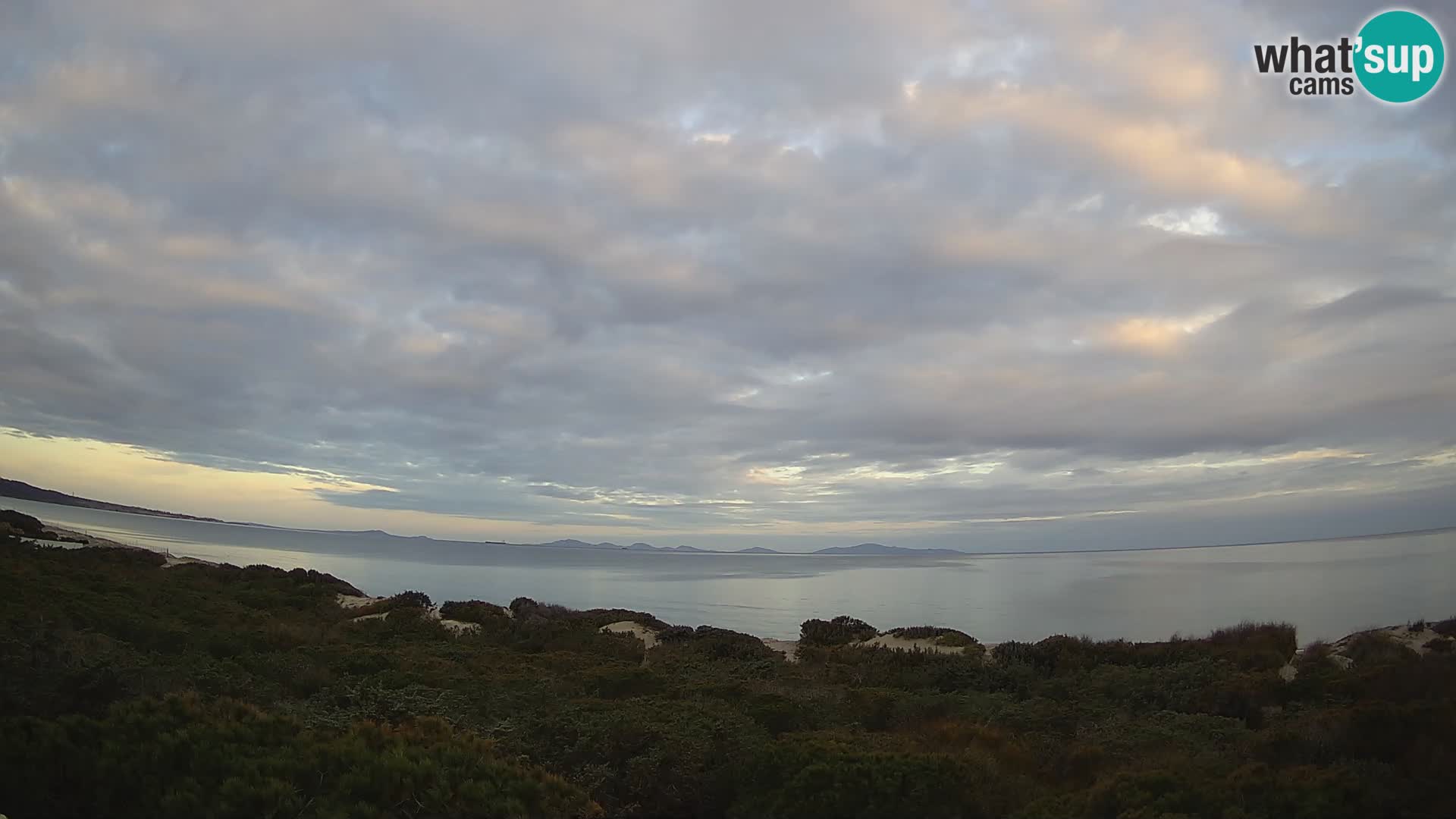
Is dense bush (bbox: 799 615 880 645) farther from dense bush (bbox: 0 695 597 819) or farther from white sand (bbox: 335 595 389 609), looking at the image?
dense bush (bbox: 0 695 597 819)

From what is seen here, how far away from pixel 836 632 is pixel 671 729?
15.6 meters

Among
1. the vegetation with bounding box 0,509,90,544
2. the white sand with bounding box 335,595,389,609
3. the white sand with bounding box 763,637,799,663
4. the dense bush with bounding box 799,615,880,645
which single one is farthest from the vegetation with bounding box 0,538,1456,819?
the vegetation with bounding box 0,509,90,544

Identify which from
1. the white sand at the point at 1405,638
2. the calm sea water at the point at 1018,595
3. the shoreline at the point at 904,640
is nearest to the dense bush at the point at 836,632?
the shoreline at the point at 904,640

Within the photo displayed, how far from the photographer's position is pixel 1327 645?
16.7 m

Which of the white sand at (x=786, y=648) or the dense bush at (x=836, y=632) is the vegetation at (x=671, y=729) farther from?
the dense bush at (x=836, y=632)

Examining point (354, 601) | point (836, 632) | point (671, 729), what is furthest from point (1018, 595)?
point (671, 729)

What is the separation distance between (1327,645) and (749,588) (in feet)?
151

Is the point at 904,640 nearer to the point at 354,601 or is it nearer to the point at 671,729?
the point at 671,729

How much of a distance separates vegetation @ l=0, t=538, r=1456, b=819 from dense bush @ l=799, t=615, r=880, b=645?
6.35 metres

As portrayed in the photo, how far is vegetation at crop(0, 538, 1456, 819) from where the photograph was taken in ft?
19.6

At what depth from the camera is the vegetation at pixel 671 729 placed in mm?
5977

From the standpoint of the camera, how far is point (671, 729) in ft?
28.7

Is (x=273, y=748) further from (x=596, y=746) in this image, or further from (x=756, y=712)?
(x=756, y=712)

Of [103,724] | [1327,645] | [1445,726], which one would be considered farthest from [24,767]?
[1327,645]
